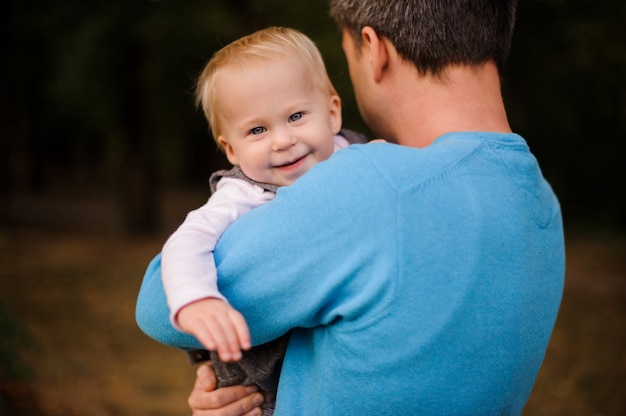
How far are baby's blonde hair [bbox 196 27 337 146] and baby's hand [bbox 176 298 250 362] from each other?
29.3 inches

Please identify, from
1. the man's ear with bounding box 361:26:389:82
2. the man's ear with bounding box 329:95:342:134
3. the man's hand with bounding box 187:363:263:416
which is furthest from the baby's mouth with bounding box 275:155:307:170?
the man's hand with bounding box 187:363:263:416

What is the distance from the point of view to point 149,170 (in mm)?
11023

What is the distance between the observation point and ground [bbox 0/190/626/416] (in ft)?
16.8

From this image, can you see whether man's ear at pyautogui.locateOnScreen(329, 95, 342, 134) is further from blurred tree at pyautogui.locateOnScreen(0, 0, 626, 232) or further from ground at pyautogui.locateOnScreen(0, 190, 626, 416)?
blurred tree at pyautogui.locateOnScreen(0, 0, 626, 232)

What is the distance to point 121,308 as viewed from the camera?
750 cm

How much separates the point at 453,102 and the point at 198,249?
0.73 metres

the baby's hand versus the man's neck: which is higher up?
the man's neck

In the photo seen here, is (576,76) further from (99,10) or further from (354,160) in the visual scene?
(354,160)

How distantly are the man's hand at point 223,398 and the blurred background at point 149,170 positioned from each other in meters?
2.28

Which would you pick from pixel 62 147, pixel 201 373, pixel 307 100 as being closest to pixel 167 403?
pixel 201 373

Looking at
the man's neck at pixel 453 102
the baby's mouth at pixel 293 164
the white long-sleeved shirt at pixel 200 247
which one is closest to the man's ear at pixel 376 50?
the man's neck at pixel 453 102

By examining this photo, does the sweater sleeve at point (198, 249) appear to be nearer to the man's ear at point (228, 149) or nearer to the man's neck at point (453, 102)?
the man's ear at point (228, 149)

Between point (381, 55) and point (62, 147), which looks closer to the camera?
point (381, 55)

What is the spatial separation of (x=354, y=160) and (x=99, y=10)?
8.21 metres
